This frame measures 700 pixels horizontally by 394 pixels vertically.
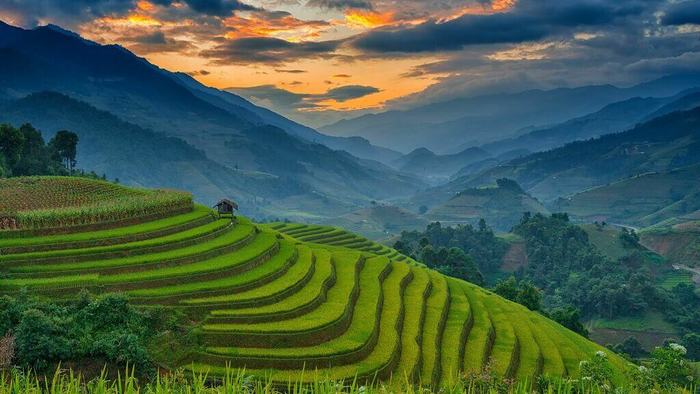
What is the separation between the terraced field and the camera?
72.4ft

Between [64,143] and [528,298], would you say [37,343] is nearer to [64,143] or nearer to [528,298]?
[528,298]

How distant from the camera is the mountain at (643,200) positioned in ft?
527

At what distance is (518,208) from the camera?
19375cm

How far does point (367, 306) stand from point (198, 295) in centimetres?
842

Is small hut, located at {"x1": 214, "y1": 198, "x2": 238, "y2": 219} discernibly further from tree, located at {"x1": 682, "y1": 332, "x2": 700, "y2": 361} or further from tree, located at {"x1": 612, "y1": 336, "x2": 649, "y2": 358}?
tree, located at {"x1": 682, "y1": 332, "x2": 700, "y2": 361}

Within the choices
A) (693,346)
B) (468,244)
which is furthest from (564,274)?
(693,346)

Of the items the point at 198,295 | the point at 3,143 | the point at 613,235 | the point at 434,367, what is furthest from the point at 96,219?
the point at 613,235

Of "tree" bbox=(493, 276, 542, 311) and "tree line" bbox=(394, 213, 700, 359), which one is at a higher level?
"tree" bbox=(493, 276, 542, 311)

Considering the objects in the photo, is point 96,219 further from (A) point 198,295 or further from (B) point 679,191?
(B) point 679,191

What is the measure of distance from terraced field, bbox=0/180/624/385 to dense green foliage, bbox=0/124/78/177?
30335mm

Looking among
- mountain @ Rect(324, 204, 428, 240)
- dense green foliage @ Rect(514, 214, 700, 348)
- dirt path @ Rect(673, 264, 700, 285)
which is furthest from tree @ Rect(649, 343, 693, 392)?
mountain @ Rect(324, 204, 428, 240)

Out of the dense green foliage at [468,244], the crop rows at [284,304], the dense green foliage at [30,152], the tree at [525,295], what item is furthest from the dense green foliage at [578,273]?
the dense green foliage at [30,152]

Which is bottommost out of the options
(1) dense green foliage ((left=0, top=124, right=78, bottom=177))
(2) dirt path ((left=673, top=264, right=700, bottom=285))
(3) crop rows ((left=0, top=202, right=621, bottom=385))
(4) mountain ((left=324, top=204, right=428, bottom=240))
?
(4) mountain ((left=324, top=204, right=428, bottom=240))

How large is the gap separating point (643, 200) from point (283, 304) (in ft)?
586
